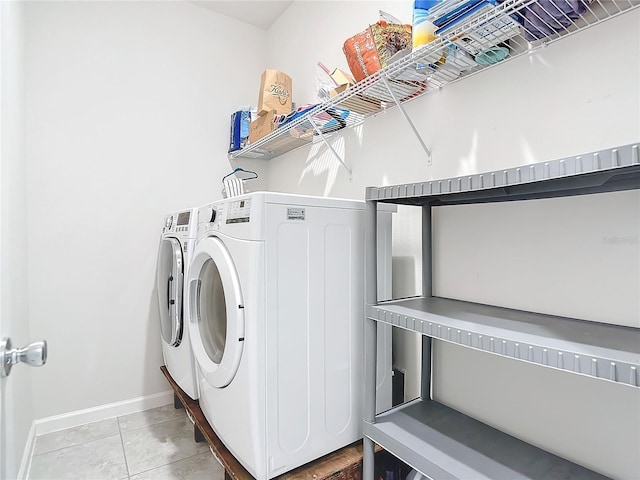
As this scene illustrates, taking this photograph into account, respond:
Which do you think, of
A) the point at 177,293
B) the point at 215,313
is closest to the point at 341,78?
the point at 215,313

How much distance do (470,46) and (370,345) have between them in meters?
1.12

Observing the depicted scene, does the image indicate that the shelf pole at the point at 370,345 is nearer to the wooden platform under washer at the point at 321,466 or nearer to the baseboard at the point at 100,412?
the wooden platform under washer at the point at 321,466

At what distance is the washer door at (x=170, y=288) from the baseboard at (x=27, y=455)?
2.72 ft

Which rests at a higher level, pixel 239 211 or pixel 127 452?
pixel 239 211

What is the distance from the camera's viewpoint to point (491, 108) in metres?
1.36

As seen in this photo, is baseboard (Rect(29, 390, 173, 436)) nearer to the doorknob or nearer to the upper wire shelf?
the doorknob

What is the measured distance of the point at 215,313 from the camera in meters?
1.80

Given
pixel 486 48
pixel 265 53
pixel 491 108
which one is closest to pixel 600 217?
pixel 491 108

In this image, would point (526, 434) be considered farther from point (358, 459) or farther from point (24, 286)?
point (24, 286)

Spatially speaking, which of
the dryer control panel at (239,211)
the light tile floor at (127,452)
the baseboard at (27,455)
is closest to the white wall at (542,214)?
the dryer control panel at (239,211)

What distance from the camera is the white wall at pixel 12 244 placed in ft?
4.00

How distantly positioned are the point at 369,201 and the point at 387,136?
26.4 inches

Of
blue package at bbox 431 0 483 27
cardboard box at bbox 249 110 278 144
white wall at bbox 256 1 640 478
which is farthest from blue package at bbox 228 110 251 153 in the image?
blue package at bbox 431 0 483 27

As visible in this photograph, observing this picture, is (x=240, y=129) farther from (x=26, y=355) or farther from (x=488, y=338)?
(x=488, y=338)
